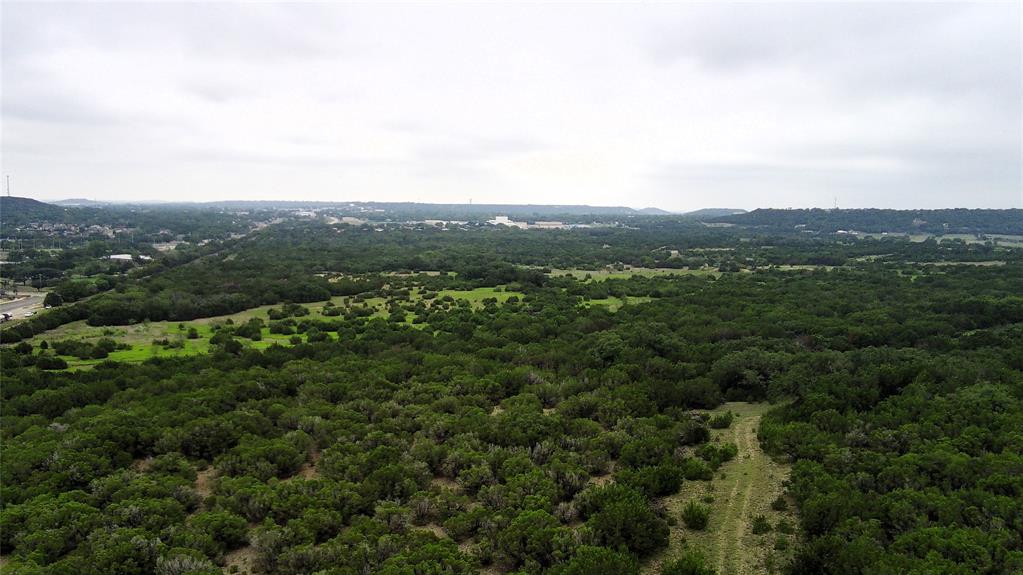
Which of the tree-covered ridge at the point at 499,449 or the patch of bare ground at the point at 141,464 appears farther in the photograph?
the patch of bare ground at the point at 141,464

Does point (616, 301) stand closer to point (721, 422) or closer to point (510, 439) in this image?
point (721, 422)

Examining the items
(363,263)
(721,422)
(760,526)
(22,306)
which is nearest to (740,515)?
(760,526)

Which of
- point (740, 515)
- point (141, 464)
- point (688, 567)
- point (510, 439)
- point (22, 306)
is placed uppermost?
point (688, 567)

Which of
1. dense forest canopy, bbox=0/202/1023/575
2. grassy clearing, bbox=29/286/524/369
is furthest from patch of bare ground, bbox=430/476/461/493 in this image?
grassy clearing, bbox=29/286/524/369

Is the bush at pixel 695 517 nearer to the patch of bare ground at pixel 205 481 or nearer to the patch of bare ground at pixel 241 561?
the patch of bare ground at pixel 241 561

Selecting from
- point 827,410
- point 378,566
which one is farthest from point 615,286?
A: point 378,566

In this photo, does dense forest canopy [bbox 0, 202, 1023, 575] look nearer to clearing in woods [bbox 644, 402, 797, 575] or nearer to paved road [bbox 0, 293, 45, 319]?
clearing in woods [bbox 644, 402, 797, 575]

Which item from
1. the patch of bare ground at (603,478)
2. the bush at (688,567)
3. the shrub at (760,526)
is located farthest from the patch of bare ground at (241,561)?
the shrub at (760,526)
